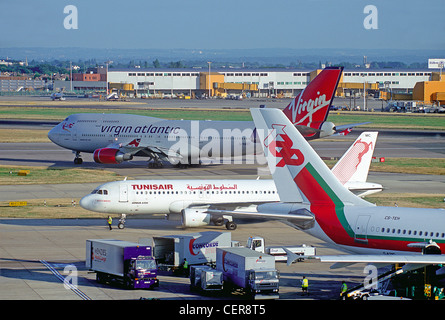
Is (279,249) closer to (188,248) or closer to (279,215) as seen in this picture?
(188,248)

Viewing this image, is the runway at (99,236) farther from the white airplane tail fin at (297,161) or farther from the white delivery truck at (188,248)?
the white airplane tail fin at (297,161)

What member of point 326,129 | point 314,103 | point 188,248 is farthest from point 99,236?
point 326,129

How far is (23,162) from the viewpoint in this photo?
10212cm

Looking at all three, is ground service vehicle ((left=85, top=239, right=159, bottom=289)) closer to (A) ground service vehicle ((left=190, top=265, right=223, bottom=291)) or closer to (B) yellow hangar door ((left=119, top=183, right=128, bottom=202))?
(A) ground service vehicle ((left=190, top=265, right=223, bottom=291))

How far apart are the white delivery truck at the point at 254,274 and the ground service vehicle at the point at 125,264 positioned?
454cm

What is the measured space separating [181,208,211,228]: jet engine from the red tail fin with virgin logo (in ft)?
98.5

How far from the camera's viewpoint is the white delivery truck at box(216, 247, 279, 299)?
3719 centimetres


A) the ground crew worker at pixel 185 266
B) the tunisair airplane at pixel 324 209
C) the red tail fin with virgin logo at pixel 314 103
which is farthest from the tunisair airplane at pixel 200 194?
the red tail fin with virgin logo at pixel 314 103

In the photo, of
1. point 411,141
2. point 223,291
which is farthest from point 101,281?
Result: point 411,141

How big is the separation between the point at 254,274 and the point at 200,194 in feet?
75.3
